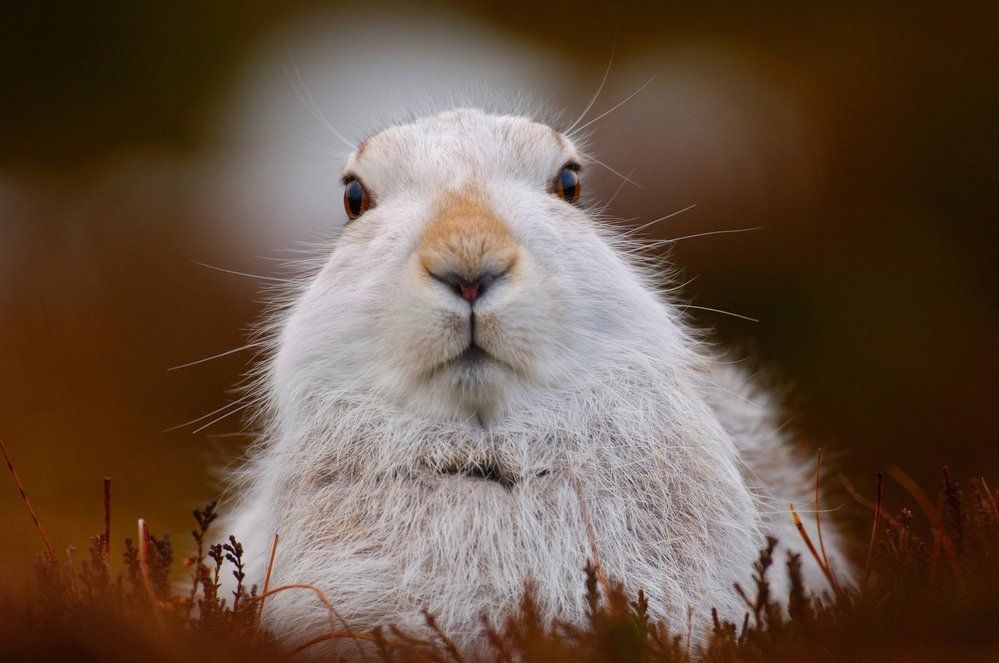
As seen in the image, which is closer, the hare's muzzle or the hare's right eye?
the hare's muzzle

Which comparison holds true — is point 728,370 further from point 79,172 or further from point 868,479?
point 79,172

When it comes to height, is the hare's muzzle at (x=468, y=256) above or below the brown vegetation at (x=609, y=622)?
above

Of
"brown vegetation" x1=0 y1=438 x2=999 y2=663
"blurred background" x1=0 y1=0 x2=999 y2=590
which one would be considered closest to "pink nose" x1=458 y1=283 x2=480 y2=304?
"brown vegetation" x1=0 y1=438 x2=999 y2=663

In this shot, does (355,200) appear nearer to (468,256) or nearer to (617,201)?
(468,256)

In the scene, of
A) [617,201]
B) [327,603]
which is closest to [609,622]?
[327,603]

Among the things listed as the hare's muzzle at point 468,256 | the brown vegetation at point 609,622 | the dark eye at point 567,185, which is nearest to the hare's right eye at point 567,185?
the dark eye at point 567,185

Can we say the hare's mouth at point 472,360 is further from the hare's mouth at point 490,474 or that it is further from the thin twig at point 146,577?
the thin twig at point 146,577

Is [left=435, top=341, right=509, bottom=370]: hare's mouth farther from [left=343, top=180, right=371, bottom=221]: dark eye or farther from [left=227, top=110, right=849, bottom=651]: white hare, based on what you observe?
[left=343, top=180, right=371, bottom=221]: dark eye

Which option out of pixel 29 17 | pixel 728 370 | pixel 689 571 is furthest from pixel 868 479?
pixel 29 17
